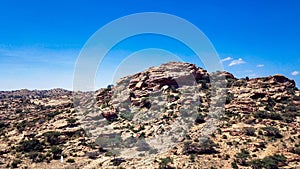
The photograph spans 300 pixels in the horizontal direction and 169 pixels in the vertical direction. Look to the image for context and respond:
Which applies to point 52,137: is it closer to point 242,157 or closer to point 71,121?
point 71,121

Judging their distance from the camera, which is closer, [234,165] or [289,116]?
[234,165]

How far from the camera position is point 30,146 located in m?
30.4

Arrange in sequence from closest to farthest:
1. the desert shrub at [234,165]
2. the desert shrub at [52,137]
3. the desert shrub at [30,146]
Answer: the desert shrub at [234,165] → the desert shrub at [30,146] → the desert shrub at [52,137]

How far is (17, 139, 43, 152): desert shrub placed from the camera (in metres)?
29.9

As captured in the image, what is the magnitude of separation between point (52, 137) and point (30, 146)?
2905 millimetres

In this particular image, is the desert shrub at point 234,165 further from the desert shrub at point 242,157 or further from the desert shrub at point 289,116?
the desert shrub at point 289,116

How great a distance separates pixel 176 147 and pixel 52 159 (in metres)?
13.0

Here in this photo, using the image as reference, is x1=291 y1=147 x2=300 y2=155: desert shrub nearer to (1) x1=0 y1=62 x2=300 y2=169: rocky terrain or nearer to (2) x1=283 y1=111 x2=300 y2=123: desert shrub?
(1) x1=0 y1=62 x2=300 y2=169: rocky terrain

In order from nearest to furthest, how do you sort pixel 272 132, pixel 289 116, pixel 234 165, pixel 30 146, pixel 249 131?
pixel 234 165 → pixel 272 132 → pixel 249 131 → pixel 30 146 → pixel 289 116

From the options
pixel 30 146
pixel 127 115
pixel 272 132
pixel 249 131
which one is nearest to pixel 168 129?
pixel 249 131

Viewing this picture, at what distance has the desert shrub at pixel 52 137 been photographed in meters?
32.1

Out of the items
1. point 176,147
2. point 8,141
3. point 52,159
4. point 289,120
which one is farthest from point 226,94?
point 8,141

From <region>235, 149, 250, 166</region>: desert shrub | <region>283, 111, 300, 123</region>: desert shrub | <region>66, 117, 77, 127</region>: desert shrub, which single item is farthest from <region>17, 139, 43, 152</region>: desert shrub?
<region>283, 111, 300, 123</region>: desert shrub

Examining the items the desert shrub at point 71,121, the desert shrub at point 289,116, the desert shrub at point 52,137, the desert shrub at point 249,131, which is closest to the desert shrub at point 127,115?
the desert shrub at point 71,121
